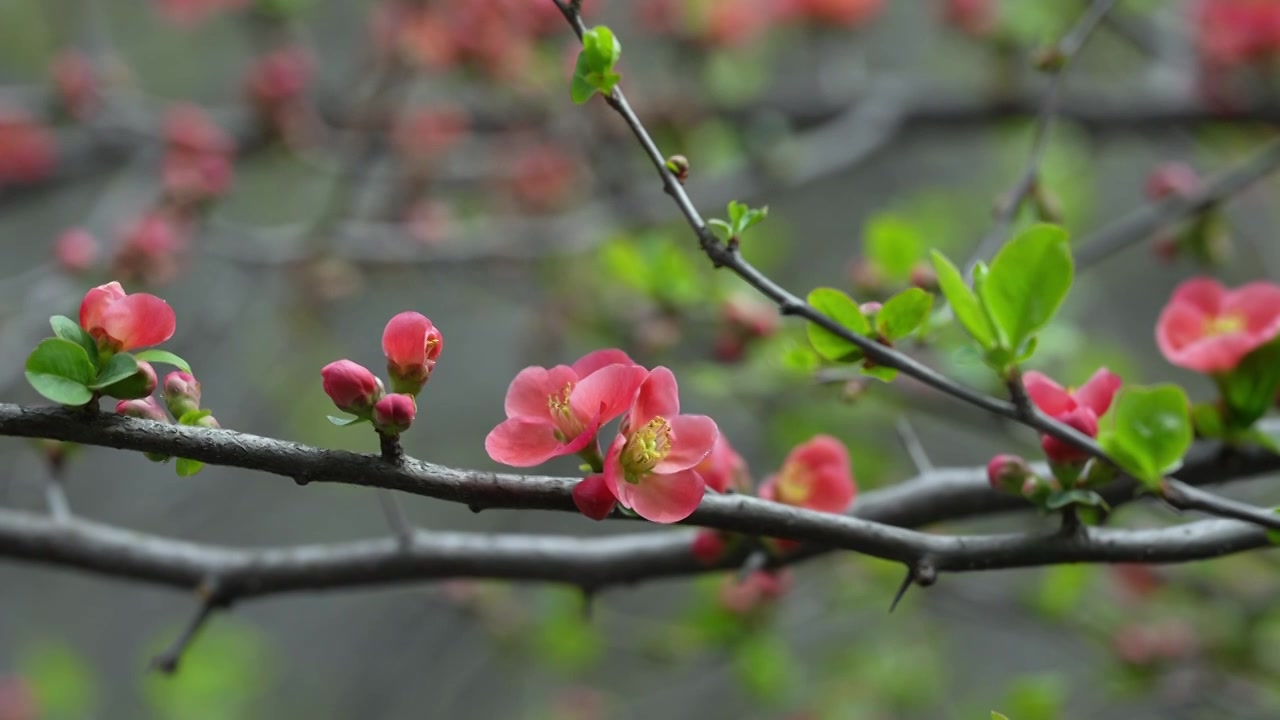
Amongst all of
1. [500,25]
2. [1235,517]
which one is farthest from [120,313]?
[500,25]

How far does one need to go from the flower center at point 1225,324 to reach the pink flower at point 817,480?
0.21 metres

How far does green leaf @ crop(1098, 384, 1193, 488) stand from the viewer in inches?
16.6

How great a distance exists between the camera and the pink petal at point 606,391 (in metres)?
0.40

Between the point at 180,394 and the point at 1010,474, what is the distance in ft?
1.25

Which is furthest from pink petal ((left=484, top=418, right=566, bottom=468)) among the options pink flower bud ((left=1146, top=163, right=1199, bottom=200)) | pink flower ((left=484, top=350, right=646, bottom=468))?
pink flower bud ((left=1146, top=163, right=1199, bottom=200))

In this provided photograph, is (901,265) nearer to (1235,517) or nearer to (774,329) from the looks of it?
(774,329)

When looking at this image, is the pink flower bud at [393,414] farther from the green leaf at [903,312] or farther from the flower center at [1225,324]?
the flower center at [1225,324]

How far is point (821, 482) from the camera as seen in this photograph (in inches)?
20.9

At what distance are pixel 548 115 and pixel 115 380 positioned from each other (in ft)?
4.06

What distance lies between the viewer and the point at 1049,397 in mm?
483

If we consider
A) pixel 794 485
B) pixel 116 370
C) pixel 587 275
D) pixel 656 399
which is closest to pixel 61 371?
pixel 116 370

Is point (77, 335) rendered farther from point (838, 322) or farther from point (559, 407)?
point (838, 322)

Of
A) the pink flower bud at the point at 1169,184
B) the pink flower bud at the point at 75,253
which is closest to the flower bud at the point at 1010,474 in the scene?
the pink flower bud at the point at 1169,184

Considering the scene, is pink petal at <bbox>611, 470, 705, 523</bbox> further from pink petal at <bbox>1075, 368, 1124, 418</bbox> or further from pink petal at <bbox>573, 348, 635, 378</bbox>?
pink petal at <bbox>1075, 368, 1124, 418</bbox>
